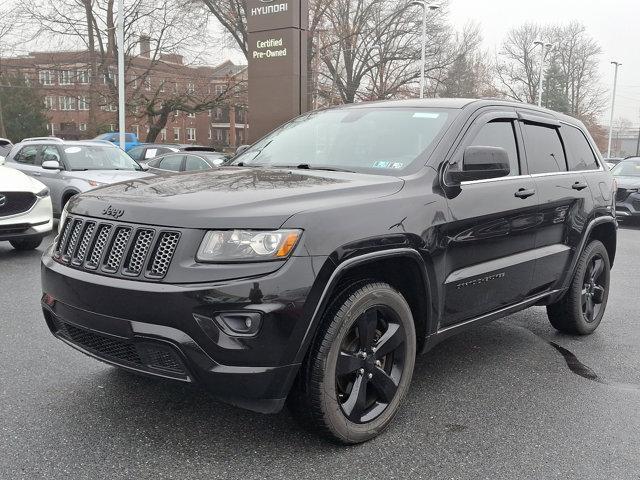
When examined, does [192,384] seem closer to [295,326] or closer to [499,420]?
[295,326]

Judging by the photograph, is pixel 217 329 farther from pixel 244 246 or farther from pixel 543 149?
pixel 543 149

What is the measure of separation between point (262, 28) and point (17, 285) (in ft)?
44.4

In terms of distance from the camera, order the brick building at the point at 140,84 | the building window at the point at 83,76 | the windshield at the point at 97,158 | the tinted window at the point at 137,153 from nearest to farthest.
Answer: the windshield at the point at 97,158 → the tinted window at the point at 137,153 → the brick building at the point at 140,84 → the building window at the point at 83,76

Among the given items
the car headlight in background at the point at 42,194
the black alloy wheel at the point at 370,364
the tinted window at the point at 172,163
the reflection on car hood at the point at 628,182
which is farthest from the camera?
the tinted window at the point at 172,163

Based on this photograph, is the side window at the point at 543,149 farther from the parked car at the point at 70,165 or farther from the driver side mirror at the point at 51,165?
the driver side mirror at the point at 51,165

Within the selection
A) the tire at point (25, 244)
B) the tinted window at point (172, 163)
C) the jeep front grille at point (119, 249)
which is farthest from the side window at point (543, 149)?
the tinted window at point (172, 163)

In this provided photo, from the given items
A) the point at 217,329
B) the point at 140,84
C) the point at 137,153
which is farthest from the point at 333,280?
the point at 140,84

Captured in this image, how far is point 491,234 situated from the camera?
12.4 feet

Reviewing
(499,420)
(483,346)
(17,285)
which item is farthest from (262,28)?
(499,420)

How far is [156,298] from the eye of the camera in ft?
8.79

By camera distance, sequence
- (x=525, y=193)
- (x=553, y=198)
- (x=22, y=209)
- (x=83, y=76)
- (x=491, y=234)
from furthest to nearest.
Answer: (x=83, y=76) < (x=22, y=209) < (x=553, y=198) < (x=525, y=193) < (x=491, y=234)

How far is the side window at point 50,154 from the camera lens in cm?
1088

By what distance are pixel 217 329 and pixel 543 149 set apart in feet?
9.93

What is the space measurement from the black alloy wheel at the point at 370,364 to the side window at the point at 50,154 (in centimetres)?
905
